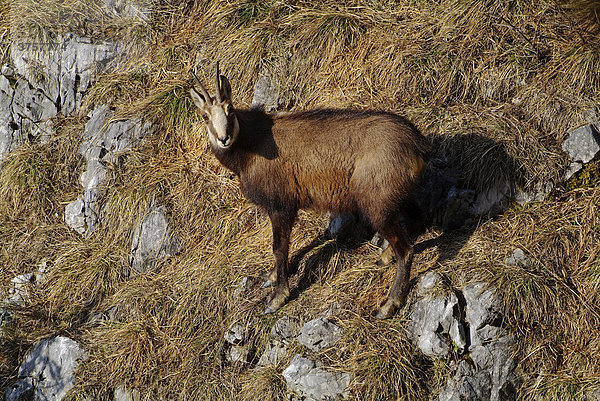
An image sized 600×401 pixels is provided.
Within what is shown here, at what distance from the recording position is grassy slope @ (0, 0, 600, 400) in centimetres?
541

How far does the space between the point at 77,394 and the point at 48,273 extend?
178cm

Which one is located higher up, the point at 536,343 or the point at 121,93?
the point at 121,93

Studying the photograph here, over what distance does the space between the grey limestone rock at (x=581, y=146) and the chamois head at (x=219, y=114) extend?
330 centimetres

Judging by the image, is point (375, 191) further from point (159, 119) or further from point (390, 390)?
point (159, 119)

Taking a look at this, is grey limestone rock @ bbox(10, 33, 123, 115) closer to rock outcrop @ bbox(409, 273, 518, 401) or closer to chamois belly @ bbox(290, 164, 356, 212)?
chamois belly @ bbox(290, 164, 356, 212)

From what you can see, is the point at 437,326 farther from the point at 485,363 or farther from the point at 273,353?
the point at 273,353

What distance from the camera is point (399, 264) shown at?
5.65m

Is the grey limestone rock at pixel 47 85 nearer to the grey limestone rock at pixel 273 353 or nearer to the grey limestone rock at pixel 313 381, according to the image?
the grey limestone rock at pixel 273 353

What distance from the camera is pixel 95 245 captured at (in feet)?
24.3

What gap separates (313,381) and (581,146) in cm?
350

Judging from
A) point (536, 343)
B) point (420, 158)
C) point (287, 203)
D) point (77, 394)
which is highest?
point (420, 158)

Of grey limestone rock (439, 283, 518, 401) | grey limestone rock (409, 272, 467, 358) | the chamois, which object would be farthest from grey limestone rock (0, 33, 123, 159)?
grey limestone rock (439, 283, 518, 401)

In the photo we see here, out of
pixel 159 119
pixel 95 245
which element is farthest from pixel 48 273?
pixel 159 119

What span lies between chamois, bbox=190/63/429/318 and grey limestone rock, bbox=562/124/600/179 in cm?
165
